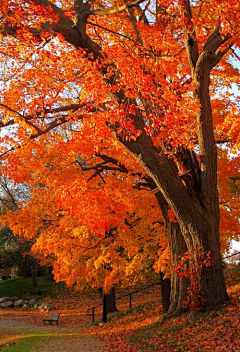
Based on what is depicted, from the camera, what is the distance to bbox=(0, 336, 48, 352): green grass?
11.1 m

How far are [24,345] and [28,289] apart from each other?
972 inches

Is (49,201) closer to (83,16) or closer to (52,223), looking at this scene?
(52,223)

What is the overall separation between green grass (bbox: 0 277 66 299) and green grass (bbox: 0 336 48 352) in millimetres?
20590

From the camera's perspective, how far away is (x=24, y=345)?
11.8 m

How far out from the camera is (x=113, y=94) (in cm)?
941

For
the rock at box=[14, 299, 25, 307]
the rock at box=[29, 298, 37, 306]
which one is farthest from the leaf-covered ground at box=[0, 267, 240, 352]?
the rock at box=[14, 299, 25, 307]

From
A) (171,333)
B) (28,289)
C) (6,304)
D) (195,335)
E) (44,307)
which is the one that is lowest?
(44,307)

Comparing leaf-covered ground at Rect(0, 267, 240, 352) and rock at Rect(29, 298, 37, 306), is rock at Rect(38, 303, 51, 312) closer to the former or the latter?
rock at Rect(29, 298, 37, 306)

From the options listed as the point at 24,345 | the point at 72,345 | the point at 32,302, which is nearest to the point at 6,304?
the point at 32,302

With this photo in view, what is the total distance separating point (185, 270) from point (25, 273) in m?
32.4

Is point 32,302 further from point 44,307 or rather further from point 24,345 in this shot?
point 24,345

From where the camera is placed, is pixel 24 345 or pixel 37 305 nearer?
pixel 24 345

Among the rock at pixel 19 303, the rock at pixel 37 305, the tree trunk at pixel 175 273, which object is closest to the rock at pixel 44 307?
the rock at pixel 37 305

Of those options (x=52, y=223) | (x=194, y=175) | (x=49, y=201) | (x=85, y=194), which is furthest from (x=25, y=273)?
(x=194, y=175)
